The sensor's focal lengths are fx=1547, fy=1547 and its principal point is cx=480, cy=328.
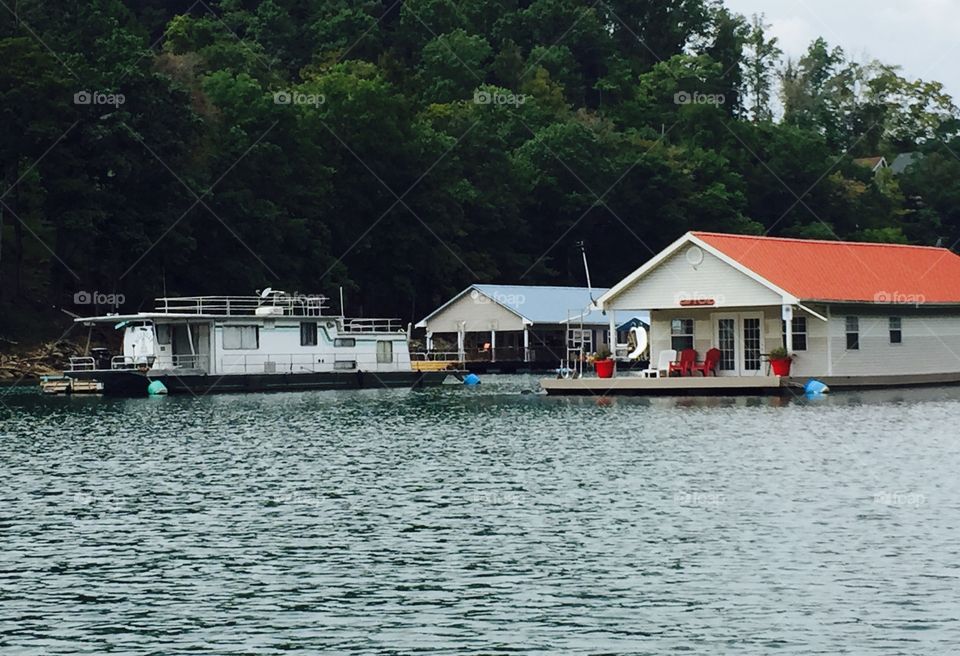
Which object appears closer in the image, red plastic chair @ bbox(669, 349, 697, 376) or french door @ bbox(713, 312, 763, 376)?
french door @ bbox(713, 312, 763, 376)

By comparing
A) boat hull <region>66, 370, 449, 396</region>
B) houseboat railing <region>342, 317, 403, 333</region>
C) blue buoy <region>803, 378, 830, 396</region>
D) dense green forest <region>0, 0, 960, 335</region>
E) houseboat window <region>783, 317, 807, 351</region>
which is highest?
dense green forest <region>0, 0, 960, 335</region>

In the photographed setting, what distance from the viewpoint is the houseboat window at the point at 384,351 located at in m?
77.4

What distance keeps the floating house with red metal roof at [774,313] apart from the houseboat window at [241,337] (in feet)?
57.6

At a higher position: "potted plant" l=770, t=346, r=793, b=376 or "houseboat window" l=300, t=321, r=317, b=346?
"houseboat window" l=300, t=321, r=317, b=346

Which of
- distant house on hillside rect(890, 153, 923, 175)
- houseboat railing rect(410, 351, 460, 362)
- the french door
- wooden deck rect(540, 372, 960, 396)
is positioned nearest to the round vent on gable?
the french door

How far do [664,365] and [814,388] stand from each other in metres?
6.26

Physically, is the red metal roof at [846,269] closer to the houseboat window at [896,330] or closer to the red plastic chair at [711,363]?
the houseboat window at [896,330]

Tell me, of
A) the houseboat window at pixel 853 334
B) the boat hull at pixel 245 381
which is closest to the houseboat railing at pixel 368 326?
the boat hull at pixel 245 381

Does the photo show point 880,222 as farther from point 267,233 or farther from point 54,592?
point 54,592

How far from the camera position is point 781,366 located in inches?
2229

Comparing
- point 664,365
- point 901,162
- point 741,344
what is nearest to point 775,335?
point 741,344

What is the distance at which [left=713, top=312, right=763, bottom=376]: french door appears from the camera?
59125mm

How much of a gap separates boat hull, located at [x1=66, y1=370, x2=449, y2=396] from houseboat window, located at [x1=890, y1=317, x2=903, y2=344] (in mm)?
24432

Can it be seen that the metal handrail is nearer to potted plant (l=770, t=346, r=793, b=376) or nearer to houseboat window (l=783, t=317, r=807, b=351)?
houseboat window (l=783, t=317, r=807, b=351)
